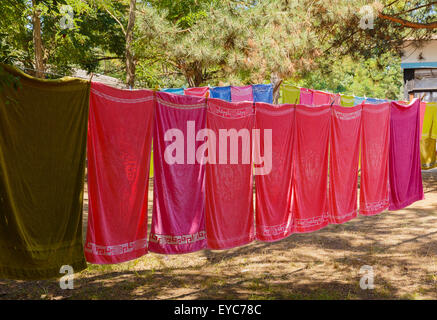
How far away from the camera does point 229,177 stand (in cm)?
488

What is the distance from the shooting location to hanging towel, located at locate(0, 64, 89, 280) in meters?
3.19

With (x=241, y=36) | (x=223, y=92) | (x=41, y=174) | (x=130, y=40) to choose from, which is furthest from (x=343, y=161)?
(x=130, y=40)

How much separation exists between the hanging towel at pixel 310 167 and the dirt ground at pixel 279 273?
0.43m

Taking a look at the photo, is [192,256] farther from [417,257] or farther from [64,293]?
[417,257]

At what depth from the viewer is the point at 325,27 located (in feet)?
31.5

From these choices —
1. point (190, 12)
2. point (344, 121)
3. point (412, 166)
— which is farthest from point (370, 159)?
point (190, 12)

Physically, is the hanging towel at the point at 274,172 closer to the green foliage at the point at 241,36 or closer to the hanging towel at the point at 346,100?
the green foliage at the point at 241,36

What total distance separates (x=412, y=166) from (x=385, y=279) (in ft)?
13.6

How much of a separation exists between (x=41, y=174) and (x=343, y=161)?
14.0ft

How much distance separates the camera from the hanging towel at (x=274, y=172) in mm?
5184

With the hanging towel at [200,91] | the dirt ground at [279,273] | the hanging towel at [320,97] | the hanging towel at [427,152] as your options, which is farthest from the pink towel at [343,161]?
the hanging towel at [427,152]

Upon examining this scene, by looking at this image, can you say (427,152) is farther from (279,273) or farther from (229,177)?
(229,177)

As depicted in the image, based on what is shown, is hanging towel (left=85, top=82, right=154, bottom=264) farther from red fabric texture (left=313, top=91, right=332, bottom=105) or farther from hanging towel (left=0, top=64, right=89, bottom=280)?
A: red fabric texture (left=313, top=91, right=332, bottom=105)

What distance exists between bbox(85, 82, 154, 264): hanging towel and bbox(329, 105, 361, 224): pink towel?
9.80 ft
